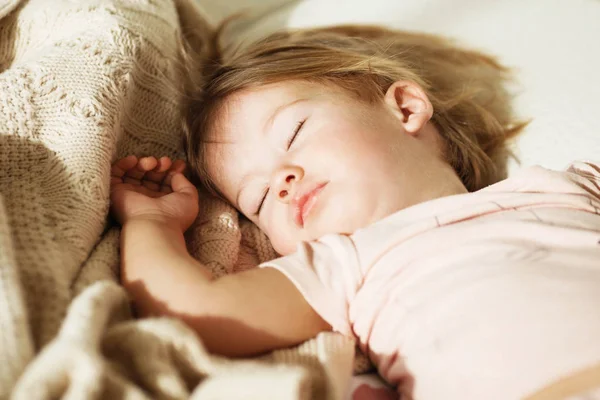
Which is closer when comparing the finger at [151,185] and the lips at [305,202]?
the lips at [305,202]

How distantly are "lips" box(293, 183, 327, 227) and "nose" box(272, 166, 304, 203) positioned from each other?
15 millimetres

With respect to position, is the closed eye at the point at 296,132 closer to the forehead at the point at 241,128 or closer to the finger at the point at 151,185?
the forehead at the point at 241,128

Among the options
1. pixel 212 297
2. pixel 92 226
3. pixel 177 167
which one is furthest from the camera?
pixel 177 167

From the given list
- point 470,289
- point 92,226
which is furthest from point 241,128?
point 470,289

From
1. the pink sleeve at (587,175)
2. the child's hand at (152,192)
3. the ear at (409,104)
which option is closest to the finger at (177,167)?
the child's hand at (152,192)

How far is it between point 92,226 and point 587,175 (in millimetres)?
817

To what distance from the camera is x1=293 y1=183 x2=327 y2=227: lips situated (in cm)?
85

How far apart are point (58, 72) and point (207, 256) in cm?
37

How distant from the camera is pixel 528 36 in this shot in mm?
1299

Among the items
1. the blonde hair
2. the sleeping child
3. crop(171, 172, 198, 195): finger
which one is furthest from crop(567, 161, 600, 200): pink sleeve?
crop(171, 172, 198, 195): finger

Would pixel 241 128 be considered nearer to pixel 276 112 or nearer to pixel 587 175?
pixel 276 112

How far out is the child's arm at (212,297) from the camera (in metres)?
0.66

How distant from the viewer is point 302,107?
3.05 ft

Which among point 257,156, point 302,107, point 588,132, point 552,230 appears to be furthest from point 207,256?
point 588,132
